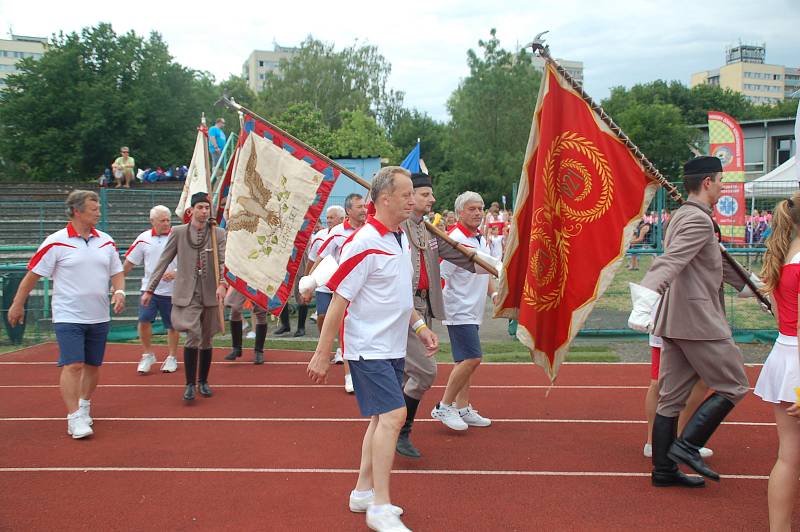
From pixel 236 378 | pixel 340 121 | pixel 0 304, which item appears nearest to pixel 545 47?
pixel 236 378

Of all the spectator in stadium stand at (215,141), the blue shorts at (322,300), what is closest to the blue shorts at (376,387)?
the blue shorts at (322,300)

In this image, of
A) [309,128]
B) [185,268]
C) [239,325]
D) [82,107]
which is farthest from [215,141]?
[82,107]

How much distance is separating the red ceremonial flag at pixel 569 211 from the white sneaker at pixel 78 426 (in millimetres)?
3975

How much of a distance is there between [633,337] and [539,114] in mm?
7142

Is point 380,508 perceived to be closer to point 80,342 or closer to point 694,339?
point 694,339

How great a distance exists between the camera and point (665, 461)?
4984mm

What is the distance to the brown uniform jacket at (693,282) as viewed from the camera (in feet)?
15.3

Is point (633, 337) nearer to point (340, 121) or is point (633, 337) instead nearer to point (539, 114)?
point (539, 114)

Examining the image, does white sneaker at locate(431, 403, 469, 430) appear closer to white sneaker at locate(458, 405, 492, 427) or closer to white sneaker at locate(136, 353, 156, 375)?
white sneaker at locate(458, 405, 492, 427)

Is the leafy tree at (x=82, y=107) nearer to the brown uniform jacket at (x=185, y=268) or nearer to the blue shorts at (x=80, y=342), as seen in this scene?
the brown uniform jacket at (x=185, y=268)

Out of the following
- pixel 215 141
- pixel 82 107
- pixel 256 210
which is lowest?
pixel 256 210

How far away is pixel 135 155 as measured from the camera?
145 ft

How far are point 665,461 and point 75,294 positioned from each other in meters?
5.05

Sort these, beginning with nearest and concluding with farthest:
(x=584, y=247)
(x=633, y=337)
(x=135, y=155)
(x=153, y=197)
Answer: (x=584, y=247), (x=633, y=337), (x=153, y=197), (x=135, y=155)
